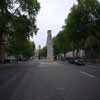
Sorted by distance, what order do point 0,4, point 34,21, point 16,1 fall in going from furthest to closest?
1. point 34,21
2. point 16,1
3. point 0,4

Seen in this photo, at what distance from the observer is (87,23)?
4841 centimetres

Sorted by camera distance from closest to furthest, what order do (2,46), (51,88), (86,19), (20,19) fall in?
(51,88) < (20,19) < (2,46) < (86,19)

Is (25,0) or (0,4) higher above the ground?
(25,0)

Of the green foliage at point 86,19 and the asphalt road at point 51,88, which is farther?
the green foliage at point 86,19

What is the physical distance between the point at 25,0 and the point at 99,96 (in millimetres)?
29535

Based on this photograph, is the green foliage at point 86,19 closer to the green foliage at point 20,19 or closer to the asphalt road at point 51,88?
the green foliage at point 20,19

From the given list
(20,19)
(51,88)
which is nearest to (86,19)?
(20,19)

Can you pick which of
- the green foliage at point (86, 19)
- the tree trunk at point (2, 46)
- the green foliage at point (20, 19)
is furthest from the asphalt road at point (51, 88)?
the green foliage at point (86, 19)

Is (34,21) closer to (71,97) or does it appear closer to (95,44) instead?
(95,44)

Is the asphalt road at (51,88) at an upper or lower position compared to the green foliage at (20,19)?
lower

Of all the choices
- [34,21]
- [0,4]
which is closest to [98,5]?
[34,21]

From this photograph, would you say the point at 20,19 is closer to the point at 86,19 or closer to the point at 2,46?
the point at 2,46

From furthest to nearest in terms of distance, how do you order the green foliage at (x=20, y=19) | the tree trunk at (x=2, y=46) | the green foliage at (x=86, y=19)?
the green foliage at (x=86, y=19) < the tree trunk at (x=2, y=46) < the green foliage at (x=20, y=19)

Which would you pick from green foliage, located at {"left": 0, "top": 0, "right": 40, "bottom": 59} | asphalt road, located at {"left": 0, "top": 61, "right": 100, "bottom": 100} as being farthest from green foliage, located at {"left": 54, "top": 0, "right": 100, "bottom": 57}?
asphalt road, located at {"left": 0, "top": 61, "right": 100, "bottom": 100}
